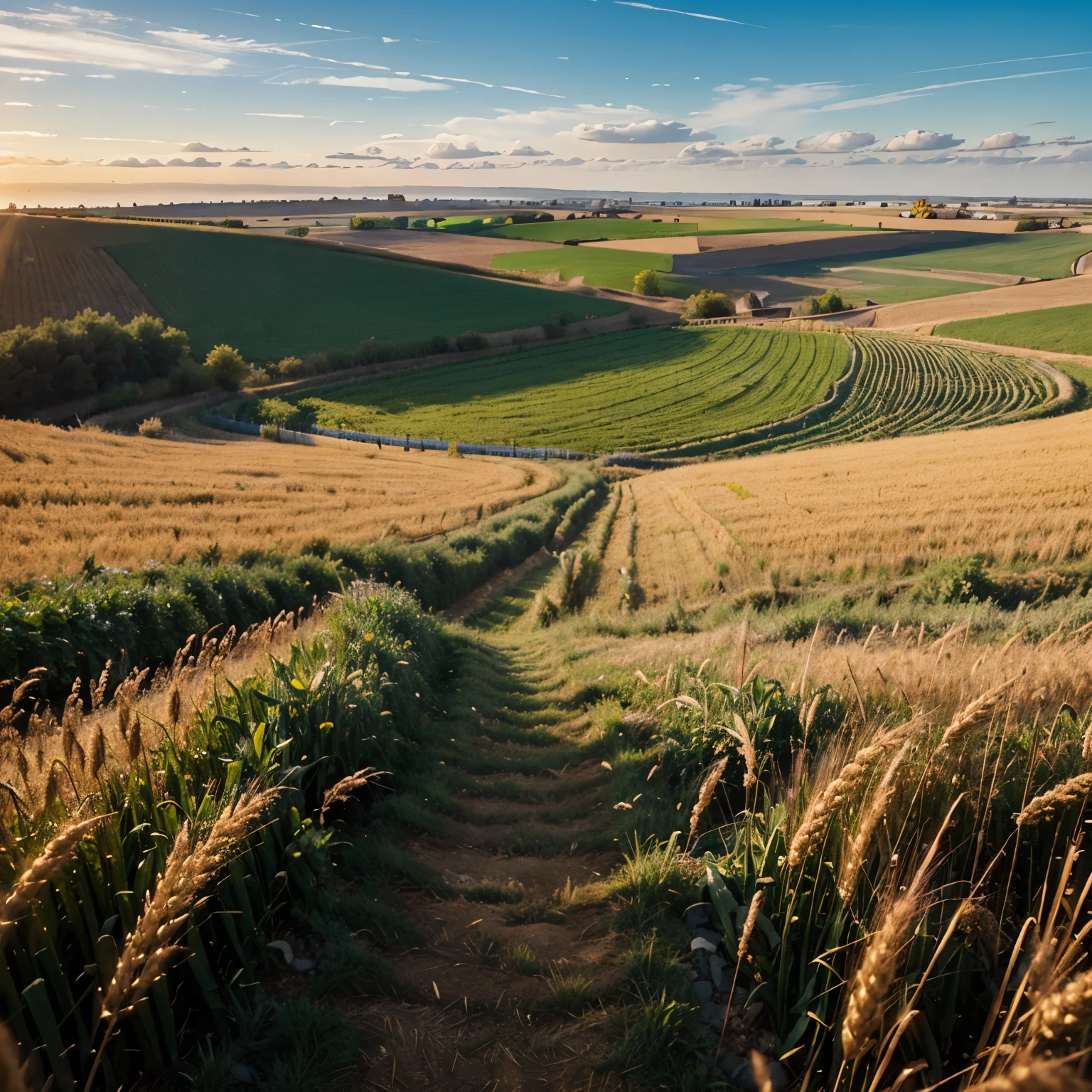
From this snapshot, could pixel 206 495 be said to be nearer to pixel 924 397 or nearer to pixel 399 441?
pixel 399 441

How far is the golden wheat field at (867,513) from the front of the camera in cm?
1691

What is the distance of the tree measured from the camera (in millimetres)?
62250

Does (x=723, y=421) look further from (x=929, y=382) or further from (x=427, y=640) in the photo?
(x=427, y=640)

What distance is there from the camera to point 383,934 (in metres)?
4.36

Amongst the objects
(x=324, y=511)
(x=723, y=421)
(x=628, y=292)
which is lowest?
(x=324, y=511)

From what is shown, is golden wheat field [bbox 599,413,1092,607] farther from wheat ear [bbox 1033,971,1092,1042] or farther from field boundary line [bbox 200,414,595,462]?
wheat ear [bbox 1033,971,1092,1042]

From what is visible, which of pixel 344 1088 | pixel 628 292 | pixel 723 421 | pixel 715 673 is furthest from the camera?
pixel 628 292

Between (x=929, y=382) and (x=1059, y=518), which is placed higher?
(x=929, y=382)

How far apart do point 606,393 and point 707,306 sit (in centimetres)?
4004

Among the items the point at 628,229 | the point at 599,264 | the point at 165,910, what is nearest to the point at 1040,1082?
the point at 165,910

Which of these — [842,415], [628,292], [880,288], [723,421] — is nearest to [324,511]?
[723,421]

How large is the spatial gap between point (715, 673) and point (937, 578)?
362 inches

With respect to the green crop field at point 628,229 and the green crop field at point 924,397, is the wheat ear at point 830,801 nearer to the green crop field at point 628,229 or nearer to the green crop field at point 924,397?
the green crop field at point 924,397

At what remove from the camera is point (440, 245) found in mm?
123812
